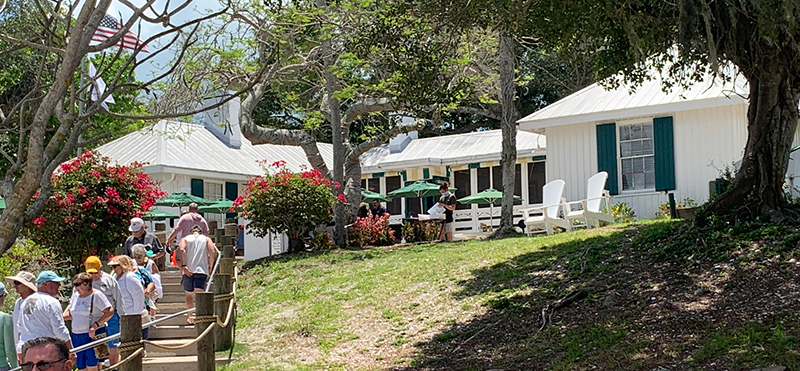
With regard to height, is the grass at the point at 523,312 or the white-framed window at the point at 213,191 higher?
the white-framed window at the point at 213,191

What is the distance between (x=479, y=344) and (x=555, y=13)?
437cm

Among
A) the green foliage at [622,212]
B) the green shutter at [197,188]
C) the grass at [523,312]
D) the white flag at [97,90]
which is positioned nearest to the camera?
the white flag at [97,90]

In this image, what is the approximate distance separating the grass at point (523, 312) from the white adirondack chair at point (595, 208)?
1894 mm

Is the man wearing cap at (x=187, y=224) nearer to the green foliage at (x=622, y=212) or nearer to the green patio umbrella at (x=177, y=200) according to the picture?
the green foliage at (x=622, y=212)

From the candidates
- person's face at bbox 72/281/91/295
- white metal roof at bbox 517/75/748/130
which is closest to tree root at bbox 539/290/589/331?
person's face at bbox 72/281/91/295

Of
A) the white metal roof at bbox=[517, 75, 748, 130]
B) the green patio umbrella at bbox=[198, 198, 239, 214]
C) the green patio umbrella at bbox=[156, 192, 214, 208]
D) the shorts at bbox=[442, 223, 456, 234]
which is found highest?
the white metal roof at bbox=[517, 75, 748, 130]

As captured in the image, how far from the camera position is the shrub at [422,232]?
2075cm

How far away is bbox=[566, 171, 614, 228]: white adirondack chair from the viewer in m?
17.7

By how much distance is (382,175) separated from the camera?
101 feet

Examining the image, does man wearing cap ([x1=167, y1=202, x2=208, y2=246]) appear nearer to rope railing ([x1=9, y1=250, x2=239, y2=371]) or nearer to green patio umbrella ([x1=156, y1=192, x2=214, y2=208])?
rope railing ([x1=9, y1=250, x2=239, y2=371])

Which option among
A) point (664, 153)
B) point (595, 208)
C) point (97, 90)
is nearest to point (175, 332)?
point (97, 90)

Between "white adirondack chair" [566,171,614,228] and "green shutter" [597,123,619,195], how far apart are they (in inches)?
57.2

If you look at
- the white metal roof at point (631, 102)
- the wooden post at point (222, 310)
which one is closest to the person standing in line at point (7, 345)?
the wooden post at point (222, 310)

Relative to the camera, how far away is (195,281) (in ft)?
39.2
